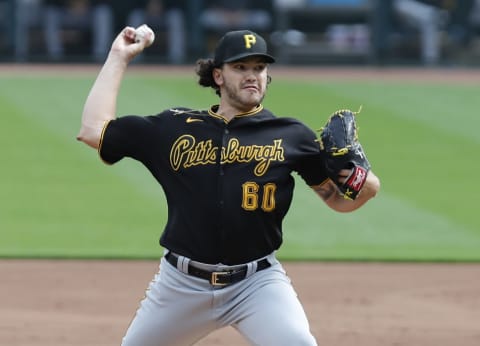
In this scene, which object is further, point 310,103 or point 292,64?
point 292,64

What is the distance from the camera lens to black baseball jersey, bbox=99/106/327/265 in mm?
4707

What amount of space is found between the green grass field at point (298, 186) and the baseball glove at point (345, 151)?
4.22 metres

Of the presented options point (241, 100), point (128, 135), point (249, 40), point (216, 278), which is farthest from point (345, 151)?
point (128, 135)

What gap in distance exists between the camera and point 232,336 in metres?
6.79

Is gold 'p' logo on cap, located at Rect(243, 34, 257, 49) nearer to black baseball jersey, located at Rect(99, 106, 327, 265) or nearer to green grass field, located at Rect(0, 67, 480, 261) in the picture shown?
black baseball jersey, located at Rect(99, 106, 327, 265)

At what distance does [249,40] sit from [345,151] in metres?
0.58

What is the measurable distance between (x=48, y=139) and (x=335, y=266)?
20.6 feet

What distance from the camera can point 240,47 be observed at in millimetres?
4754

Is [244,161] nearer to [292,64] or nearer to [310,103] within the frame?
[310,103]

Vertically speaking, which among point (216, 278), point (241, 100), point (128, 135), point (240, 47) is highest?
point (240, 47)

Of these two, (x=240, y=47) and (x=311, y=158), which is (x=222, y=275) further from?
(x=240, y=47)

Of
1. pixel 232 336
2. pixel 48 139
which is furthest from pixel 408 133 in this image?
pixel 232 336

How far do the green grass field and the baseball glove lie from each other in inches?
166

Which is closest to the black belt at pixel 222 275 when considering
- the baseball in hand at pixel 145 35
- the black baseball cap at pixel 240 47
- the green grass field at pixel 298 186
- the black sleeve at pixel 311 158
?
the black sleeve at pixel 311 158
